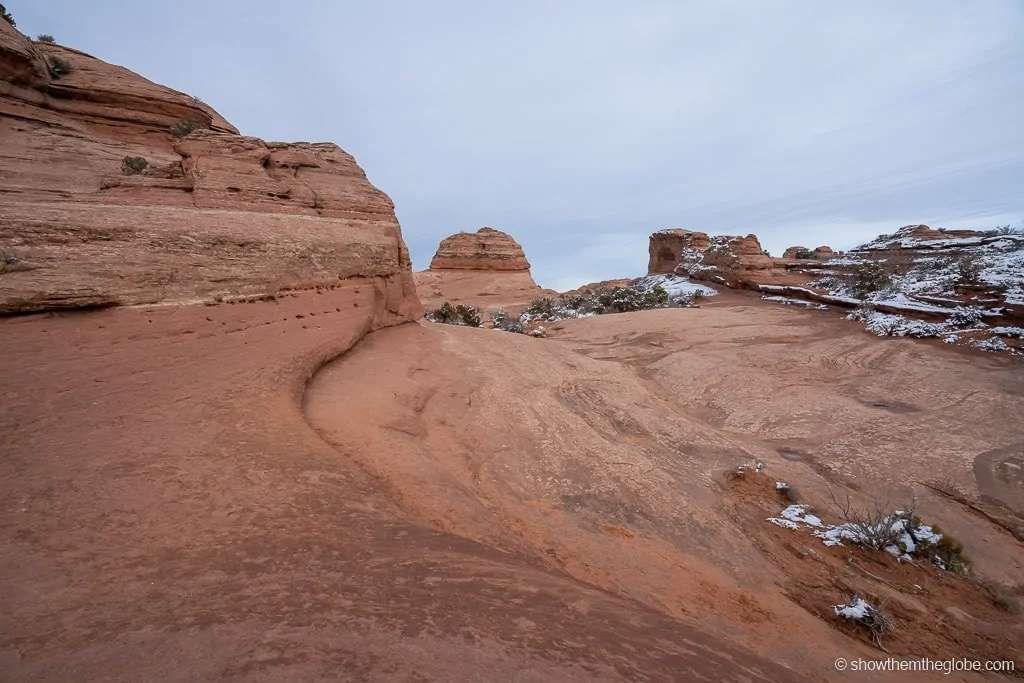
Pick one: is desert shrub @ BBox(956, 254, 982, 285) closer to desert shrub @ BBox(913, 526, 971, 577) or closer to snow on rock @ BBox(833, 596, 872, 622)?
desert shrub @ BBox(913, 526, 971, 577)

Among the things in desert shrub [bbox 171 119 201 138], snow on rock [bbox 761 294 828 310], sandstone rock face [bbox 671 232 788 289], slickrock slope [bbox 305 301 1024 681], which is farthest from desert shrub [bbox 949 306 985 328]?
desert shrub [bbox 171 119 201 138]

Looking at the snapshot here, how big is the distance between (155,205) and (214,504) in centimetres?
545

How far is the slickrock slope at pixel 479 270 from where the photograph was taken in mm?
29641

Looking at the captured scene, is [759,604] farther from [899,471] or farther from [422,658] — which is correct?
[899,471]

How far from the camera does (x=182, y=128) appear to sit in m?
10.2

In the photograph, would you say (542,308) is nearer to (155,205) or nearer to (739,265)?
(739,265)

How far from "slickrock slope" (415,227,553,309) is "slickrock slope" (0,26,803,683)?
22936 millimetres

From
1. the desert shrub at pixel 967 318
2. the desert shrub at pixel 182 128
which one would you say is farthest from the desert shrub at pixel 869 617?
the desert shrub at pixel 182 128

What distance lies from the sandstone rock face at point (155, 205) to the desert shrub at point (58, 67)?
0.17 meters

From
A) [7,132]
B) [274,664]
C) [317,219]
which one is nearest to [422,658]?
[274,664]

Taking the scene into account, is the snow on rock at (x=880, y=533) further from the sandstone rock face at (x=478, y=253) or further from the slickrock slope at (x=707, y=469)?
the sandstone rock face at (x=478, y=253)

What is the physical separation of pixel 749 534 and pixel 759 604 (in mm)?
1001

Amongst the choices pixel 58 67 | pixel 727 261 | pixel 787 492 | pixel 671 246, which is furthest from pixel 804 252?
pixel 58 67

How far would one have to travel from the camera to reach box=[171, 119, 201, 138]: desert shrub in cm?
1013
